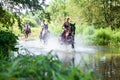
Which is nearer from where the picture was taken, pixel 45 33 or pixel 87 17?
pixel 45 33

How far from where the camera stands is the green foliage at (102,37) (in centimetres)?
3003

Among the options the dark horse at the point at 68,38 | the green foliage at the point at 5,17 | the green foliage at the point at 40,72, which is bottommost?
the dark horse at the point at 68,38

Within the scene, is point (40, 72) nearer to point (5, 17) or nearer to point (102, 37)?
point (5, 17)

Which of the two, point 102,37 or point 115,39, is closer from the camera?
point 115,39

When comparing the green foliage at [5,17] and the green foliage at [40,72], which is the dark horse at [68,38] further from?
the green foliage at [40,72]

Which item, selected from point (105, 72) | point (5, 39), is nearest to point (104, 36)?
point (105, 72)

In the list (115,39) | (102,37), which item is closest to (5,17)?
(115,39)

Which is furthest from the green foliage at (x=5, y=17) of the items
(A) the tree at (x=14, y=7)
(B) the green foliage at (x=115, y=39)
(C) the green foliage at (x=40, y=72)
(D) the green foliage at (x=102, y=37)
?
(D) the green foliage at (x=102, y=37)

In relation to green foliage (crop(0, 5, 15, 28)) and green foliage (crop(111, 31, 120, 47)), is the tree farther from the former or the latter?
green foliage (crop(111, 31, 120, 47))

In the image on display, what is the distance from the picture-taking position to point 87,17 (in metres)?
40.9

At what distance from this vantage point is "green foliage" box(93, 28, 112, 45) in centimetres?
3003

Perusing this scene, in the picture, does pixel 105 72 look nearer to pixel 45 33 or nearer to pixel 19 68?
pixel 19 68

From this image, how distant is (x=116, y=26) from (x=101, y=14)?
240cm

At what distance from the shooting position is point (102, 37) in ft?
99.9
